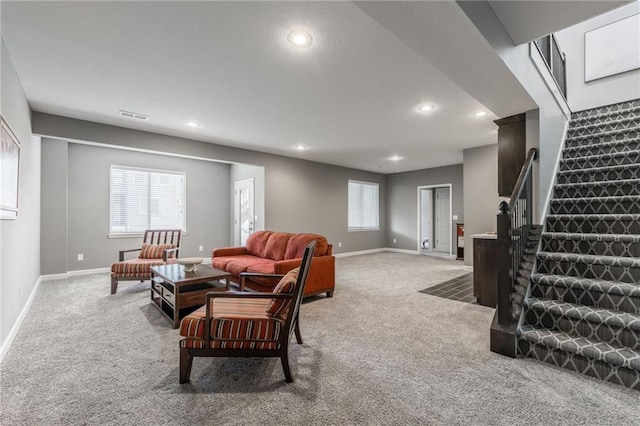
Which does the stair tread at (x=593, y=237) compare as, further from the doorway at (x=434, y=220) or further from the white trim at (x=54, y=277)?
the white trim at (x=54, y=277)

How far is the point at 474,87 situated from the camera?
272 centimetres

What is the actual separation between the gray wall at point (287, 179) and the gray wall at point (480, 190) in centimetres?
316

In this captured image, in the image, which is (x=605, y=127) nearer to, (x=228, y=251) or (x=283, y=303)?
(x=283, y=303)

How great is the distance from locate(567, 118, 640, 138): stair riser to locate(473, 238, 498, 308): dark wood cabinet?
2101 millimetres

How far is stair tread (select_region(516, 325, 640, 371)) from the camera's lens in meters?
1.88

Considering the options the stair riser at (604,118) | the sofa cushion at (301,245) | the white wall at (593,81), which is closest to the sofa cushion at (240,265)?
the sofa cushion at (301,245)

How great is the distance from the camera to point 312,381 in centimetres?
196

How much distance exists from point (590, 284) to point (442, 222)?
673 cm

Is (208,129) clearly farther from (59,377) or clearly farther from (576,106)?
(576,106)

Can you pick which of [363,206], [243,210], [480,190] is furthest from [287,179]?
[480,190]

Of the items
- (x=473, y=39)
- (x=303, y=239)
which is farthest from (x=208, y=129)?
(x=473, y=39)

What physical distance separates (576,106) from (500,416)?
5.66 meters

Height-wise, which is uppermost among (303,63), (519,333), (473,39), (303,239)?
(303,63)

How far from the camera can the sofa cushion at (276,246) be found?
448cm
